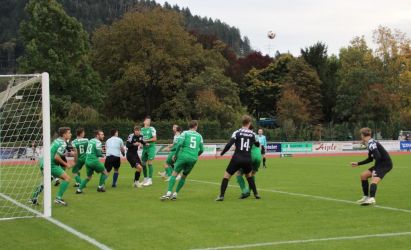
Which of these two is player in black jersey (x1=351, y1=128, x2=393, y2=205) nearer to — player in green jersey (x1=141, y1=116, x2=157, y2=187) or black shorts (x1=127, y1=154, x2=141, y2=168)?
black shorts (x1=127, y1=154, x2=141, y2=168)

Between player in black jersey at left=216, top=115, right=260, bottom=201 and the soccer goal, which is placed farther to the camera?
player in black jersey at left=216, top=115, right=260, bottom=201

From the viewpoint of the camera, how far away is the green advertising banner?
46.2m

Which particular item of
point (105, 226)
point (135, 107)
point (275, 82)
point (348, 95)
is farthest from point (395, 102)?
point (105, 226)

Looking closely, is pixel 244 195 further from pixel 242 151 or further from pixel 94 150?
pixel 94 150

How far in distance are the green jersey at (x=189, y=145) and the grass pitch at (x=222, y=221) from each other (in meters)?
1.19

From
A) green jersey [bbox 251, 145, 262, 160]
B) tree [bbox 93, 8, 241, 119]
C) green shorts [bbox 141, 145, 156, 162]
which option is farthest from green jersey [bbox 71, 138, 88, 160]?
tree [bbox 93, 8, 241, 119]

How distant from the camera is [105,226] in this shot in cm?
976

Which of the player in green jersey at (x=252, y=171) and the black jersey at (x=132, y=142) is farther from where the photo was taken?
the black jersey at (x=132, y=142)

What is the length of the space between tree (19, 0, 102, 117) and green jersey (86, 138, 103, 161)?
3851 centimetres

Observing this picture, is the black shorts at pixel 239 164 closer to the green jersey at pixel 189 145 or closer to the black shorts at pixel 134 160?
the green jersey at pixel 189 145

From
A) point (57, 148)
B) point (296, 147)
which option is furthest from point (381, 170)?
point (296, 147)

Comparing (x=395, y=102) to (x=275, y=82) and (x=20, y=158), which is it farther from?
(x=20, y=158)

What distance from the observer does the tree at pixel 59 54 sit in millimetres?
54469

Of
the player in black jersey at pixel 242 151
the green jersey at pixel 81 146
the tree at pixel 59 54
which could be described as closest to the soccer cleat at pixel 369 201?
the player in black jersey at pixel 242 151
